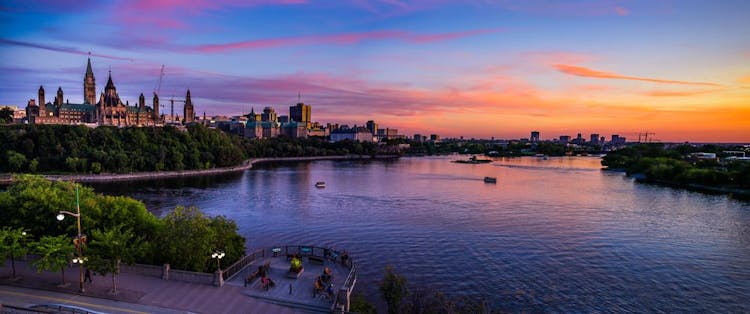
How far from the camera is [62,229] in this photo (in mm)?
29266

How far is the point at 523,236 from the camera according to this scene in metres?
46.7

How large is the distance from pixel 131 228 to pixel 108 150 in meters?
97.3

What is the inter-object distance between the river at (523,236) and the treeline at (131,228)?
10.6 m

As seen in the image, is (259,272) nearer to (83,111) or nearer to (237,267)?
(237,267)

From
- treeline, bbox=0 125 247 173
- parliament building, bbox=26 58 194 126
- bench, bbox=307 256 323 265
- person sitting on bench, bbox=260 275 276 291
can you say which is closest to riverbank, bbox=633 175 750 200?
bench, bbox=307 256 323 265

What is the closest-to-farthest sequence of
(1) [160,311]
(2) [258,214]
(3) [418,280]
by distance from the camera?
(1) [160,311]
(3) [418,280]
(2) [258,214]

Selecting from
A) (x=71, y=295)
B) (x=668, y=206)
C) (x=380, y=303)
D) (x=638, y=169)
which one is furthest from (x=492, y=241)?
(x=638, y=169)

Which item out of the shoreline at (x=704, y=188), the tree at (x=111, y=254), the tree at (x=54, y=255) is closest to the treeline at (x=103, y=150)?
the tree at (x=54, y=255)

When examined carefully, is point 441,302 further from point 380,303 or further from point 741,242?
point 741,242

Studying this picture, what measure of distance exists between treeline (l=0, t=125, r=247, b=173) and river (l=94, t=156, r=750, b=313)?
18.8 metres

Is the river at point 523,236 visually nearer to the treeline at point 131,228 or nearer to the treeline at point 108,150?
the treeline at point 131,228

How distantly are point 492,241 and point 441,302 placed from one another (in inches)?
848

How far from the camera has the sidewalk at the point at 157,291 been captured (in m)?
21.2

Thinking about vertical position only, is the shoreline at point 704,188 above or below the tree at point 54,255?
below
